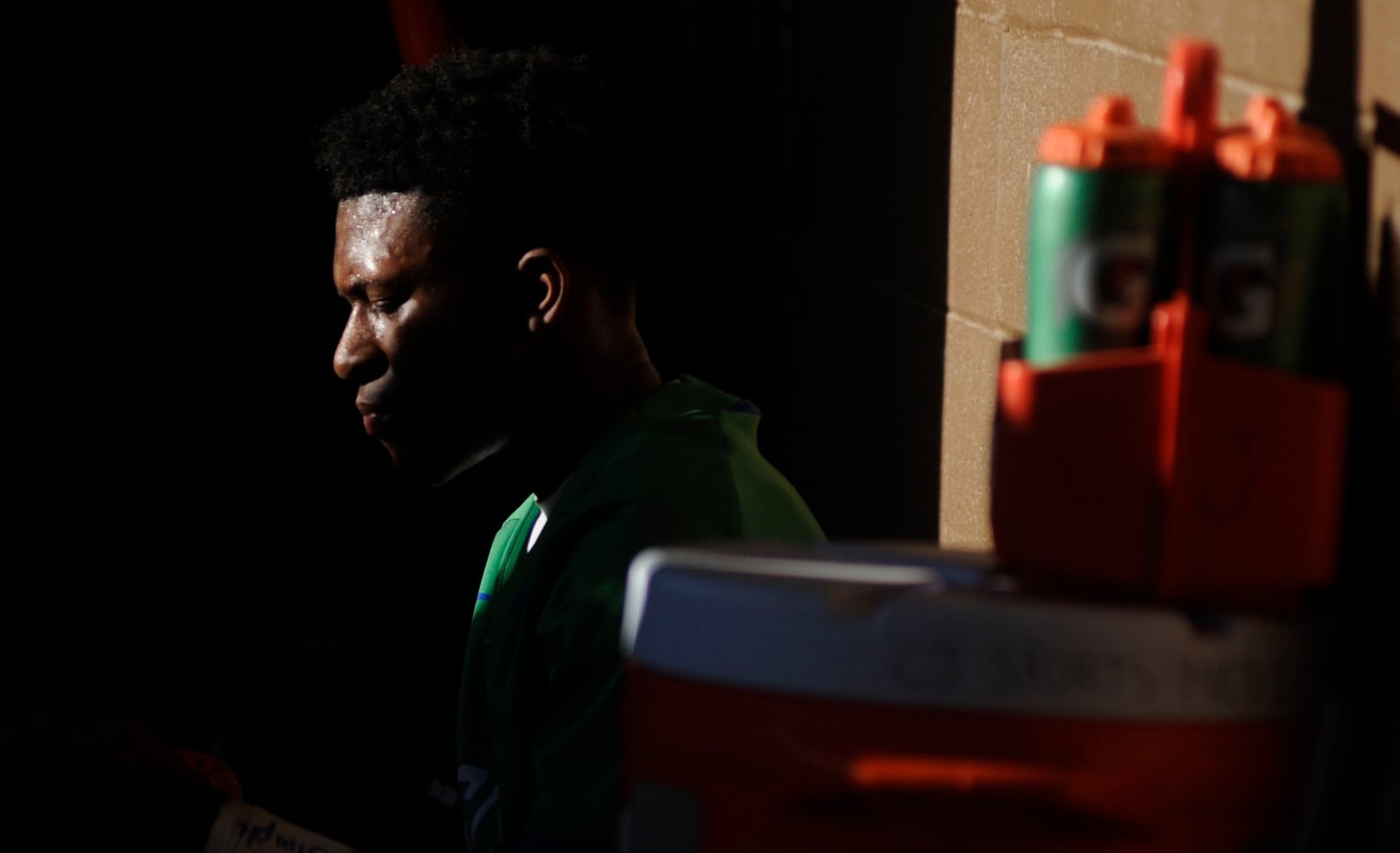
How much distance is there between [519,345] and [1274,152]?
1.04m

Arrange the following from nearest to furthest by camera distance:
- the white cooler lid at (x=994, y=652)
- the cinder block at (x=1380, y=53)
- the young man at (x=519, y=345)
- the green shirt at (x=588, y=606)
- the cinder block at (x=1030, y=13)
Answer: the white cooler lid at (x=994, y=652), the cinder block at (x=1380, y=53), the green shirt at (x=588, y=606), the young man at (x=519, y=345), the cinder block at (x=1030, y=13)

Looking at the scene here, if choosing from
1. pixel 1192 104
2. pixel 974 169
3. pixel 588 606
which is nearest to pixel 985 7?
pixel 974 169

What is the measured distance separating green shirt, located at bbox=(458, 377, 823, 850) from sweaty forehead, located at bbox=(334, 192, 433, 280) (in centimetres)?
29

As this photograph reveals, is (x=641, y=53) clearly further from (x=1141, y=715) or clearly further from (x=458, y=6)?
(x=1141, y=715)

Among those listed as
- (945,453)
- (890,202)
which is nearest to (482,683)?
(945,453)

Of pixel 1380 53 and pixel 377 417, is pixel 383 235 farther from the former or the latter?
pixel 1380 53

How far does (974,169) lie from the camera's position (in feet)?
8.44

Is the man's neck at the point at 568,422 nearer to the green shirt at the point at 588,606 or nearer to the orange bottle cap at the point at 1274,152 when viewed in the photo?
the green shirt at the point at 588,606

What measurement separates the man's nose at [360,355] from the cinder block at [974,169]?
0.89 metres

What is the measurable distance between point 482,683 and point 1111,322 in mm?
1135

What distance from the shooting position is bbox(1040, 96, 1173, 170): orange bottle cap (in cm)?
104

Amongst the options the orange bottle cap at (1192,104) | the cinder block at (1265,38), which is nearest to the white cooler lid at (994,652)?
the orange bottle cap at (1192,104)

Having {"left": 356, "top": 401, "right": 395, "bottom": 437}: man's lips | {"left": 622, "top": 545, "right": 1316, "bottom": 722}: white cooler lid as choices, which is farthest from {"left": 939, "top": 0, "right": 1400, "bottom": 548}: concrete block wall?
{"left": 356, "top": 401, "right": 395, "bottom": 437}: man's lips

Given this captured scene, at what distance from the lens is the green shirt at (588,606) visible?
1.60m
